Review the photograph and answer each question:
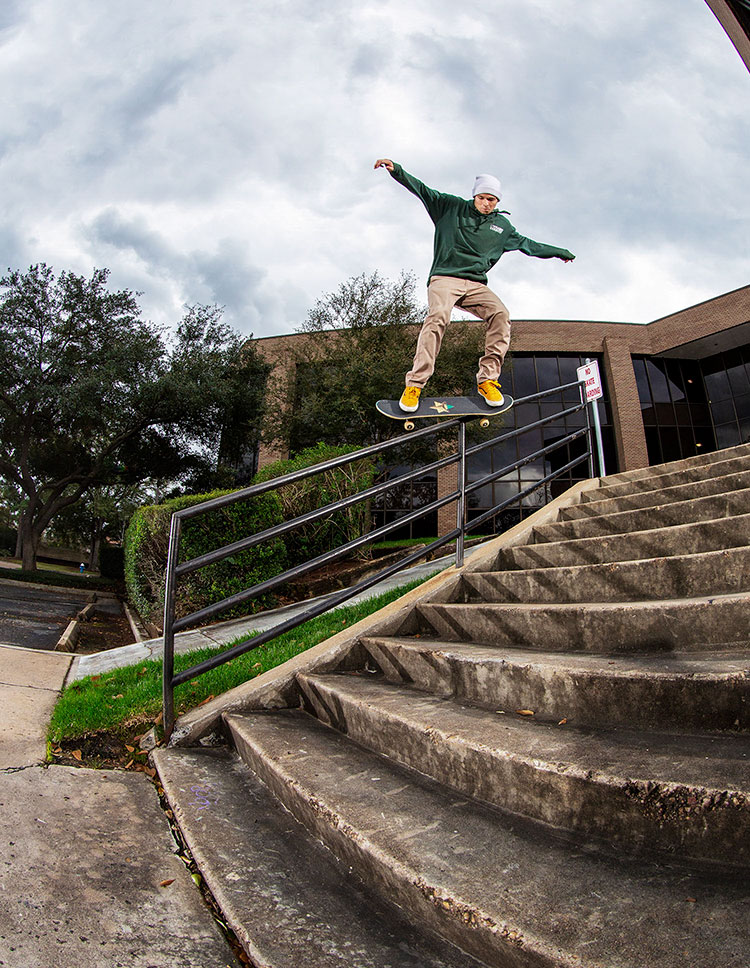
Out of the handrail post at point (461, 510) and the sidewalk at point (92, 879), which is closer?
the sidewalk at point (92, 879)

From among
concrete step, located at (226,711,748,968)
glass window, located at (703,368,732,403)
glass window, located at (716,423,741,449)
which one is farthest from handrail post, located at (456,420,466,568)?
glass window, located at (703,368,732,403)

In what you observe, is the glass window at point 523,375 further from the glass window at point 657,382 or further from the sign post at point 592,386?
the sign post at point 592,386

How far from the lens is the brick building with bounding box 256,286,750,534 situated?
80.4 feet

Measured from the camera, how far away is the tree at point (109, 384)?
19.3 m

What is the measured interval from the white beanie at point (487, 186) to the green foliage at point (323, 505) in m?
5.04

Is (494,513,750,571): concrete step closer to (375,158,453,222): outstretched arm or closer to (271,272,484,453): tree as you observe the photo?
(375,158,453,222): outstretched arm

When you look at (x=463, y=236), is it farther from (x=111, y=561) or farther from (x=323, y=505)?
(x=111, y=561)

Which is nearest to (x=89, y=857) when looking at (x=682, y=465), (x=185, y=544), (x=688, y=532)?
(x=688, y=532)

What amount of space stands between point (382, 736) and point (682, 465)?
13.1 ft

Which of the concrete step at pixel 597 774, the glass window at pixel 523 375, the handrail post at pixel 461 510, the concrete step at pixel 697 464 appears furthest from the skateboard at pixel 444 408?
the glass window at pixel 523 375

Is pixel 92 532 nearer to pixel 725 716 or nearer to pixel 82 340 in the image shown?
pixel 82 340

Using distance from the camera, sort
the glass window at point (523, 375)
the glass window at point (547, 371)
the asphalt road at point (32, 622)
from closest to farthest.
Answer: the asphalt road at point (32, 622) → the glass window at point (523, 375) → the glass window at point (547, 371)

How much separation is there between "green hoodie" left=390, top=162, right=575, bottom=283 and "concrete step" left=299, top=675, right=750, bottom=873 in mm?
4309

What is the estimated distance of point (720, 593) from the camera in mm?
2303
